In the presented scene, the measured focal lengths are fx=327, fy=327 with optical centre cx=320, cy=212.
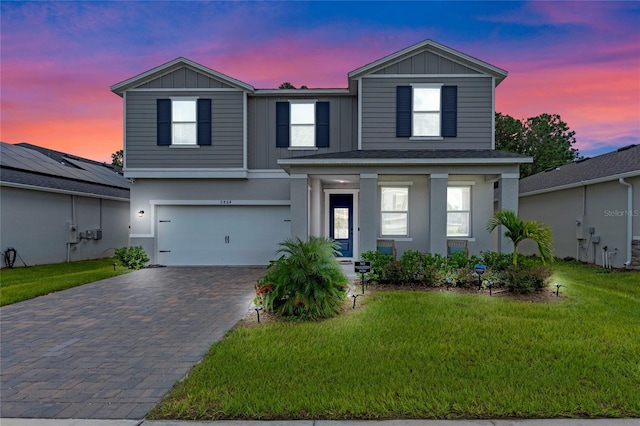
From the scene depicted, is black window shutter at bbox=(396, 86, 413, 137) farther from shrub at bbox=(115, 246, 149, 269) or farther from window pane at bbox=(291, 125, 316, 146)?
shrub at bbox=(115, 246, 149, 269)

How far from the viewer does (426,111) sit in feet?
34.1

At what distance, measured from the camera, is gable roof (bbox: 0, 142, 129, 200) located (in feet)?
38.3

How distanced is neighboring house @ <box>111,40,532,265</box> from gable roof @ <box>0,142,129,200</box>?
12.8 feet

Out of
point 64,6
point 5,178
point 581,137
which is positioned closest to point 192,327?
point 5,178

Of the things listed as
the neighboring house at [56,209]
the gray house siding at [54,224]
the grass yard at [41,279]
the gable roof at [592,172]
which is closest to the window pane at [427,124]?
the gable roof at [592,172]

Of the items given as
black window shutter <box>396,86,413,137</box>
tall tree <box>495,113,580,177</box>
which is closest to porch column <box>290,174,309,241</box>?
black window shutter <box>396,86,413,137</box>

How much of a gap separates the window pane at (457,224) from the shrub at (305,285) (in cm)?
596

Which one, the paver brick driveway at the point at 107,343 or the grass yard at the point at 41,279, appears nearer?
the paver brick driveway at the point at 107,343

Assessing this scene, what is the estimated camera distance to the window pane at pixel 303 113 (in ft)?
37.2

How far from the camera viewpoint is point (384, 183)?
10469 mm

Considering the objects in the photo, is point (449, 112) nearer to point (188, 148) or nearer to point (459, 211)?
point (459, 211)

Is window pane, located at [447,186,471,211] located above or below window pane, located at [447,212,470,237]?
above

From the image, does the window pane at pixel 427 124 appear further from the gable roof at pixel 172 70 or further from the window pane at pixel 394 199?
the gable roof at pixel 172 70

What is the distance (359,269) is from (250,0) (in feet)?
34.2
